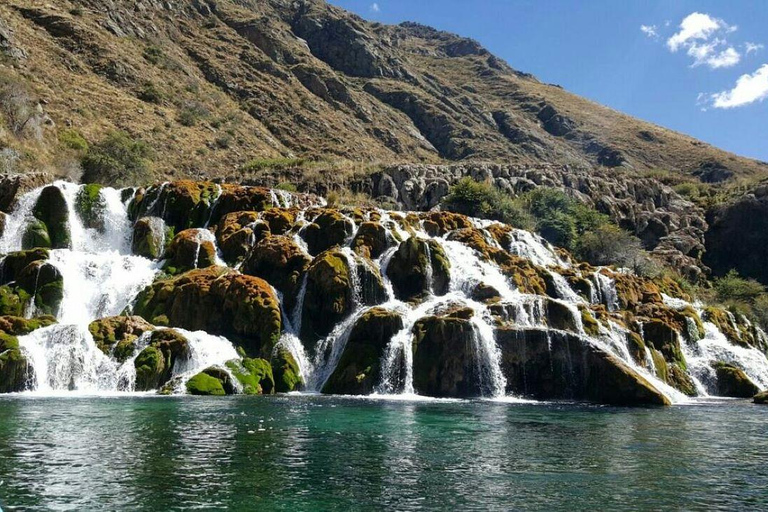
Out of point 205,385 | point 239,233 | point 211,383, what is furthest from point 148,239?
point 205,385

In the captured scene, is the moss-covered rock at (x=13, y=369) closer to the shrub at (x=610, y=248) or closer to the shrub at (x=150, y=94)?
the shrub at (x=610, y=248)

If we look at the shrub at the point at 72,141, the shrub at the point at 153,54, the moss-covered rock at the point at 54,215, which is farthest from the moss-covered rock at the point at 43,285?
the shrub at the point at 153,54

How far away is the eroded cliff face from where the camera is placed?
33781mm

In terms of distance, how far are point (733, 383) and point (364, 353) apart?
80.6 ft

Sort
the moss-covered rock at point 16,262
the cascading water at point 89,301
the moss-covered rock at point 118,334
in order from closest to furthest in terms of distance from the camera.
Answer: the cascading water at point 89,301
the moss-covered rock at point 118,334
the moss-covered rock at point 16,262

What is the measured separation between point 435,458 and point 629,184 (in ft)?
294

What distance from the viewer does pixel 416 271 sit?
145 ft

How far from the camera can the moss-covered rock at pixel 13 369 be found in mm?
30766

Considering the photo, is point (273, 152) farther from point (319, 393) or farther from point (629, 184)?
point (319, 393)

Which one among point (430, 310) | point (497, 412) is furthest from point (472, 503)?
point (430, 310)

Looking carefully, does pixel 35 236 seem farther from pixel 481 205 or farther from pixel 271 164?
pixel 481 205

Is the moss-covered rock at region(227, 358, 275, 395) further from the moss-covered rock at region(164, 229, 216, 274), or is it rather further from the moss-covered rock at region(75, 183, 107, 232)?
the moss-covered rock at region(75, 183, 107, 232)

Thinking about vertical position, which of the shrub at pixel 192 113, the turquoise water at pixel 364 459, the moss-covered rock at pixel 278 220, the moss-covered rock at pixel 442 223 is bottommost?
the turquoise water at pixel 364 459

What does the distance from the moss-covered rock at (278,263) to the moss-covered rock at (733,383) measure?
28314 mm
